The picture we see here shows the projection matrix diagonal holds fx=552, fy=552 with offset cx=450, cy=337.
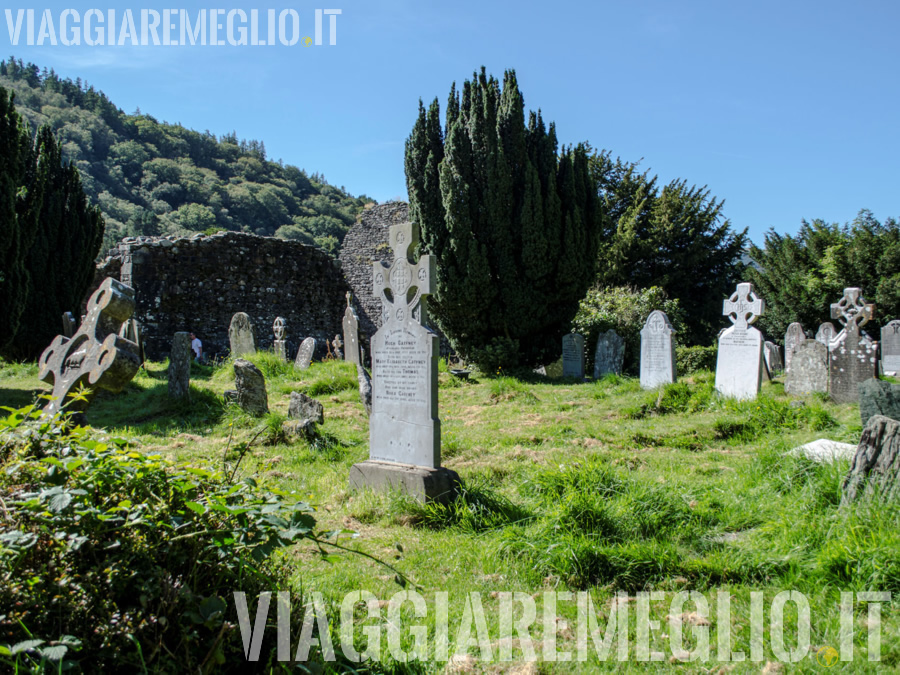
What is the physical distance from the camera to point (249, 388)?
6922mm

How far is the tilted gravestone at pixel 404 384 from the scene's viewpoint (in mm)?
4285

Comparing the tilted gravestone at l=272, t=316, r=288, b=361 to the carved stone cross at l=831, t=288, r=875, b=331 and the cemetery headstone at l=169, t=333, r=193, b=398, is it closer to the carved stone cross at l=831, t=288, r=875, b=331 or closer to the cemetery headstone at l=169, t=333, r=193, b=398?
the cemetery headstone at l=169, t=333, r=193, b=398

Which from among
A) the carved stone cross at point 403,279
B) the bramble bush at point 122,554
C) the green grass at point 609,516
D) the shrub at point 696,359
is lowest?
the green grass at point 609,516

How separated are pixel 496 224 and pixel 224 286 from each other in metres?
8.21

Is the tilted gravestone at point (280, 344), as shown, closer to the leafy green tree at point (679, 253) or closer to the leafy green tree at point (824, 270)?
the leafy green tree at point (679, 253)

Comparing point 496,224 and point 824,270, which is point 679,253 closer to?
point 824,270

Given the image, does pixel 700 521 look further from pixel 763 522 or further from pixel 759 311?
pixel 759 311

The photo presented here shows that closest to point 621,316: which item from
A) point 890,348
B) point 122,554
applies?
point 890,348

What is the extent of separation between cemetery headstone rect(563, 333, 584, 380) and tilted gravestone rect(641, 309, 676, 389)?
2.15 metres

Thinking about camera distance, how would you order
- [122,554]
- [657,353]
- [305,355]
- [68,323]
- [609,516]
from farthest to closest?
1. [305,355]
2. [68,323]
3. [657,353]
4. [609,516]
5. [122,554]

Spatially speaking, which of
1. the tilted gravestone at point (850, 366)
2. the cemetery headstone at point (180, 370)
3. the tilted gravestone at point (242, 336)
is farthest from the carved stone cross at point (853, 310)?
the tilted gravestone at point (242, 336)

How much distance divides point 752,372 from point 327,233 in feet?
120

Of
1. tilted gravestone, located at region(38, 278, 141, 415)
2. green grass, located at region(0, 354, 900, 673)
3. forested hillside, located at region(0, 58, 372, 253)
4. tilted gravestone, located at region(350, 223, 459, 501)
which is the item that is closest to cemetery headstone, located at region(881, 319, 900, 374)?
green grass, located at region(0, 354, 900, 673)

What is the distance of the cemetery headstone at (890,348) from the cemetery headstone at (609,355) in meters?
7.64
